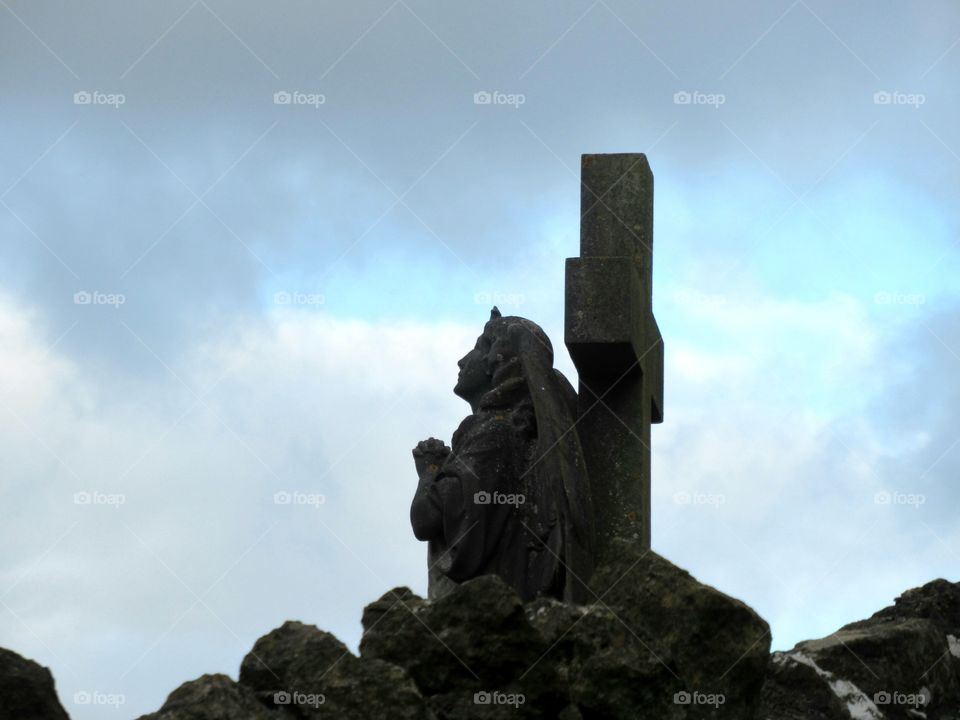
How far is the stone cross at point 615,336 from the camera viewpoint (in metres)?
11.8

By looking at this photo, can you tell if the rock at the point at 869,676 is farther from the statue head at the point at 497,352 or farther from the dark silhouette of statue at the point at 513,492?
the statue head at the point at 497,352

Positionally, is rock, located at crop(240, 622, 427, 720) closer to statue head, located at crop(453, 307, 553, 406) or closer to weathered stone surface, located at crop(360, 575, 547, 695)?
weathered stone surface, located at crop(360, 575, 547, 695)

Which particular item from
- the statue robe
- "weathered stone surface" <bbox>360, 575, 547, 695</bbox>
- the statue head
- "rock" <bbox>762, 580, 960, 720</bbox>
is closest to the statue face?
the statue head

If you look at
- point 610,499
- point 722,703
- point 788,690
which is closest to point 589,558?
point 610,499

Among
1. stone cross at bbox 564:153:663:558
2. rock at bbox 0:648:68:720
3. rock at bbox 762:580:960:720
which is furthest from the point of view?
stone cross at bbox 564:153:663:558

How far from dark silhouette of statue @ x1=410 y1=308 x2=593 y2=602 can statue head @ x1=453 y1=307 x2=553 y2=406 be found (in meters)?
0.01

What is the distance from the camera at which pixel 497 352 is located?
39.8 feet

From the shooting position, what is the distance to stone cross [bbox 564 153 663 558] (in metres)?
11.8

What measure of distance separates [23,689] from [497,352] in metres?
6.08

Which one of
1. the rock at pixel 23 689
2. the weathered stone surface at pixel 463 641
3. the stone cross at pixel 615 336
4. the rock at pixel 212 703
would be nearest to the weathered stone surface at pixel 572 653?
the weathered stone surface at pixel 463 641

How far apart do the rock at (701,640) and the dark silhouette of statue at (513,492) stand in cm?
394

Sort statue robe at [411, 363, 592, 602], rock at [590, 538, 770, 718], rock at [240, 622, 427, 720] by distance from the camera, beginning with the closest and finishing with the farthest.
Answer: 1. rock at [240, 622, 427, 720]
2. rock at [590, 538, 770, 718]
3. statue robe at [411, 363, 592, 602]

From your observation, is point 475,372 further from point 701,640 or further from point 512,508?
point 701,640

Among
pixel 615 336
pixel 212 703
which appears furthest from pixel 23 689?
pixel 615 336
